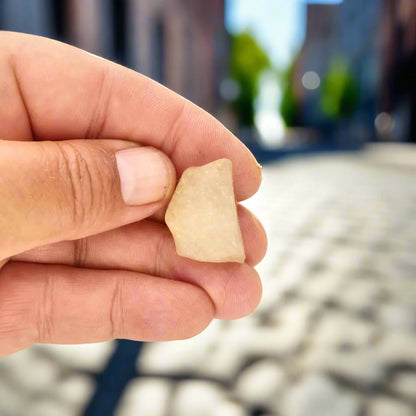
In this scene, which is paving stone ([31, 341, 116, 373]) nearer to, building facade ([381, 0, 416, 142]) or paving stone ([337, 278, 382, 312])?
paving stone ([337, 278, 382, 312])

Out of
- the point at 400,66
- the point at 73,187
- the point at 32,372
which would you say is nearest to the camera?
the point at 73,187

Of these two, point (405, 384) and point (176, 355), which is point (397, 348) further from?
point (176, 355)

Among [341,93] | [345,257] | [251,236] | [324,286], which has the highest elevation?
[251,236]

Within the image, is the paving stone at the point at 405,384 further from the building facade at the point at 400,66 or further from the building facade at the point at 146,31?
the building facade at the point at 400,66

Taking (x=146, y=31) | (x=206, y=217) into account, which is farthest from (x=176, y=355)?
(x=146, y=31)

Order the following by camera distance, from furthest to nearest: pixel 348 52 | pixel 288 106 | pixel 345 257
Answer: pixel 288 106, pixel 348 52, pixel 345 257

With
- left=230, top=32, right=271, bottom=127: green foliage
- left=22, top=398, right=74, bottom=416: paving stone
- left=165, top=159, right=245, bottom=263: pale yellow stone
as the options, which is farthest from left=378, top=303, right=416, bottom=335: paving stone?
left=230, top=32, right=271, bottom=127: green foliage

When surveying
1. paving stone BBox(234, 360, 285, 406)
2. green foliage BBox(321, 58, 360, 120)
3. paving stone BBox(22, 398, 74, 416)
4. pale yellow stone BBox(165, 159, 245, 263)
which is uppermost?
pale yellow stone BBox(165, 159, 245, 263)
